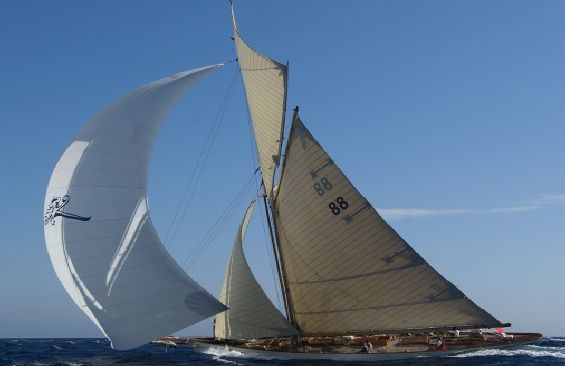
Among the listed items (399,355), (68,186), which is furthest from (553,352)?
(68,186)

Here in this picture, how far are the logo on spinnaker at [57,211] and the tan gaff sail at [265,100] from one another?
1216 cm

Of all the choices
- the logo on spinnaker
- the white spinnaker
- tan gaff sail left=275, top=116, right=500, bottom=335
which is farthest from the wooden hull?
the logo on spinnaker

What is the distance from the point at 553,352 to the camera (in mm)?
47281

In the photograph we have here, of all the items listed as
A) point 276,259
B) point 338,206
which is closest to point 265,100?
point 338,206

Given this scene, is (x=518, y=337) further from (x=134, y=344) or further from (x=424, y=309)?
(x=134, y=344)

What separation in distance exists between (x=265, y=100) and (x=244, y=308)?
12.0 m

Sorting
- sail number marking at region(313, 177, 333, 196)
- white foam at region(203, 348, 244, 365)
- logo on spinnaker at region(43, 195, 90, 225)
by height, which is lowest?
white foam at region(203, 348, 244, 365)

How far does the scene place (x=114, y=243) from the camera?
29.5 metres

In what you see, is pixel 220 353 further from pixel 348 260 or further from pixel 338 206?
pixel 338 206

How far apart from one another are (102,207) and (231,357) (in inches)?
615

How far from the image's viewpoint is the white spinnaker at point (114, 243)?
2925cm

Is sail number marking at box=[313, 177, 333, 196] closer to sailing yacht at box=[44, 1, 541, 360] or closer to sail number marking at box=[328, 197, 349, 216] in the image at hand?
sailing yacht at box=[44, 1, 541, 360]

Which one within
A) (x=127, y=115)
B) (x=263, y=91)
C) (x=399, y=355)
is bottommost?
(x=399, y=355)

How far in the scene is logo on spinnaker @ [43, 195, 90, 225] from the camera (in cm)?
2941
